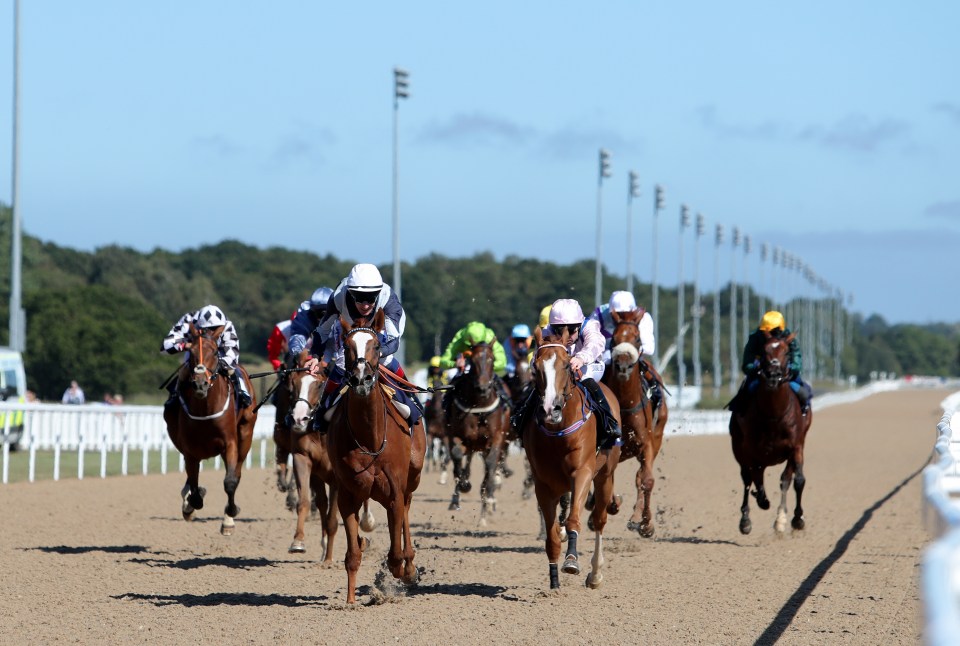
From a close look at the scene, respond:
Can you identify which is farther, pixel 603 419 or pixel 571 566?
pixel 603 419

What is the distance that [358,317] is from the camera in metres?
9.72

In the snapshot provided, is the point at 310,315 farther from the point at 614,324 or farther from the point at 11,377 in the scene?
the point at 11,377

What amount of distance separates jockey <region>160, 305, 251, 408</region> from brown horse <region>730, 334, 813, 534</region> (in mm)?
4486

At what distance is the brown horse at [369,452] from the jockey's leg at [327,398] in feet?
0.40

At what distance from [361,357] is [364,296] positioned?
2.78 feet

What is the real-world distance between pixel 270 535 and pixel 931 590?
11563mm

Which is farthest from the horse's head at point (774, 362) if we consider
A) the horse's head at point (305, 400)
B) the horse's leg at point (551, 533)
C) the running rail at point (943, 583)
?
the running rail at point (943, 583)

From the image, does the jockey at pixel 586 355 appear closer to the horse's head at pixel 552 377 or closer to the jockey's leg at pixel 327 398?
the horse's head at pixel 552 377

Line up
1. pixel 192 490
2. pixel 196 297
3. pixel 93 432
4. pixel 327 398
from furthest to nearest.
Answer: pixel 196 297 < pixel 93 432 < pixel 192 490 < pixel 327 398

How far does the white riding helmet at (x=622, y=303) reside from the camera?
12395 millimetres

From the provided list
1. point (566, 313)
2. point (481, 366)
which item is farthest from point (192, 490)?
point (566, 313)

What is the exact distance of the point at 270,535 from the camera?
1463 cm

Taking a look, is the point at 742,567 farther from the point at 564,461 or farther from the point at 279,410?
the point at 279,410

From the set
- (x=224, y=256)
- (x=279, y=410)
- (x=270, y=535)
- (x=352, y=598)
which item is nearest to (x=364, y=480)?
(x=352, y=598)
